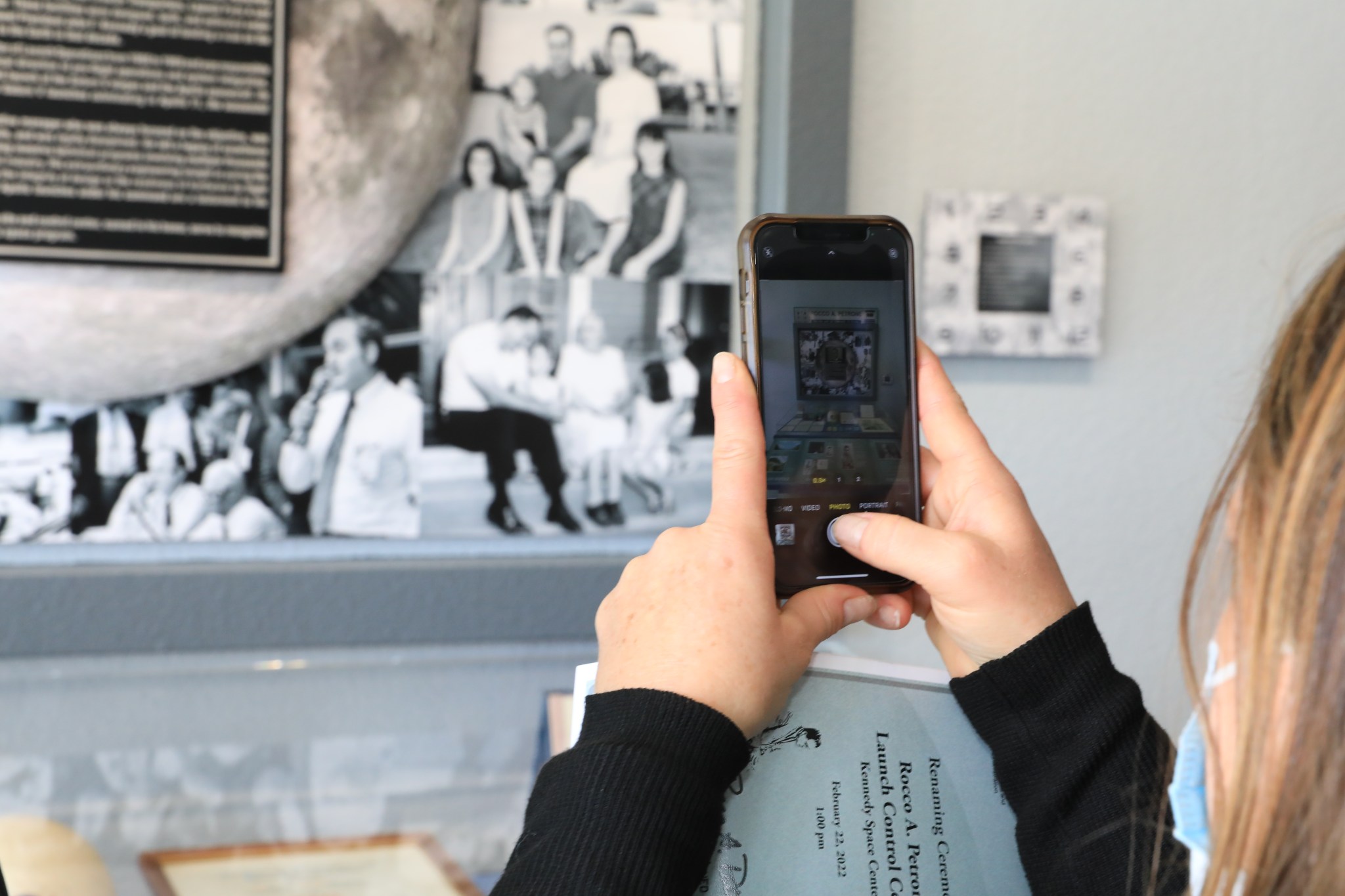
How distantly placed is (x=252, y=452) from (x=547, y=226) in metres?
0.36

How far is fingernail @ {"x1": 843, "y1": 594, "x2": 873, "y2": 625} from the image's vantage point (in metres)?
0.47

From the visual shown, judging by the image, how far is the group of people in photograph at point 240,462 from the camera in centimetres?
89

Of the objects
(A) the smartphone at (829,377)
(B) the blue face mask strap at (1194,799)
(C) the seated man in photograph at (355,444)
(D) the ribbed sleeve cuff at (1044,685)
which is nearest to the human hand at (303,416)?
(C) the seated man in photograph at (355,444)

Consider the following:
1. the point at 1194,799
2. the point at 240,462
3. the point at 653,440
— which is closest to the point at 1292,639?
the point at 1194,799

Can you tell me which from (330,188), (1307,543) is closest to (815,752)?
(1307,543)

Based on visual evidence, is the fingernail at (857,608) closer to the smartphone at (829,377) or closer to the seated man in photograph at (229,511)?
the smartphone at (829,377)

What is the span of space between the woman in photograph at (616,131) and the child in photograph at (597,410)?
0.40ft

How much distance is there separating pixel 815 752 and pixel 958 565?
0.11 meters

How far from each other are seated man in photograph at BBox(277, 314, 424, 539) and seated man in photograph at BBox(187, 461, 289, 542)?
0.12 ft

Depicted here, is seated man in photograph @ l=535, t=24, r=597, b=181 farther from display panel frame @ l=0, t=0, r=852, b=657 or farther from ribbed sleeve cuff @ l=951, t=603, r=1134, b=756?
ribbed sleeve cuff @ l=951, t=603, r=1134, b=756

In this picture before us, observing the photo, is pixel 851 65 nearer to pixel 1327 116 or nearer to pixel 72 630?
pixel 1327 116

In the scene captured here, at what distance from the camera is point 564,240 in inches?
38.4

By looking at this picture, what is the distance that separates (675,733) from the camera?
372 millimetres

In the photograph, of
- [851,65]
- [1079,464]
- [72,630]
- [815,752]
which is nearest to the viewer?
[815,752]
